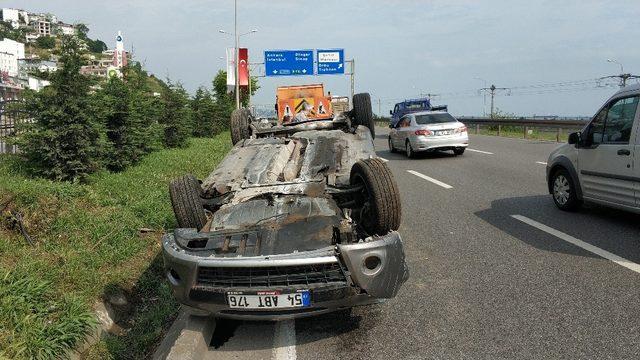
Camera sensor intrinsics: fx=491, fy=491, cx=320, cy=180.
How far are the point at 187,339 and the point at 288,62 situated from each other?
33.0m

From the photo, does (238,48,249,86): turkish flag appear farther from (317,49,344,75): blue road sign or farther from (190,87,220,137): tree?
(190,87,220,137): tree

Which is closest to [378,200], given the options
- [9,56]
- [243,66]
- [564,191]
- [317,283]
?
[317,283]

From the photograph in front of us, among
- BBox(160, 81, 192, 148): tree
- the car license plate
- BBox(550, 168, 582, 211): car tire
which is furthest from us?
BBox(160, 81, 192, 148): tree

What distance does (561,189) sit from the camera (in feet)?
24.8

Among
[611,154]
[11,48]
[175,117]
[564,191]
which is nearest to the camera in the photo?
[611,154]

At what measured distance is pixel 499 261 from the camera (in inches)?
211

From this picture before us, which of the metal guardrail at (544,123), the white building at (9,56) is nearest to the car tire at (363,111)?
the metal guardrail at (544,123)

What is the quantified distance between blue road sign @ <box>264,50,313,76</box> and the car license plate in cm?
3240

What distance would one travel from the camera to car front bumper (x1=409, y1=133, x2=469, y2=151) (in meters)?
15.4

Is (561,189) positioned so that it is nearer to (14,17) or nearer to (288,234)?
(288,234)

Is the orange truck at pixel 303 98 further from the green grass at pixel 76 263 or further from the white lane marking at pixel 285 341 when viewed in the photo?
the white lane marking at pixel 285 341

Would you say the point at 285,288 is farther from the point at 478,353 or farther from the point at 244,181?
the point at 244,181

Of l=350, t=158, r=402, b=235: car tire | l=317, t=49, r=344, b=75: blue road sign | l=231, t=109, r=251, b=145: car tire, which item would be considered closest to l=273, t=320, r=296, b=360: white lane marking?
l=350, t=158, r=402, b=235: car tire

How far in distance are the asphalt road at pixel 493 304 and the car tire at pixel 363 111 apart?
5.51 ft
